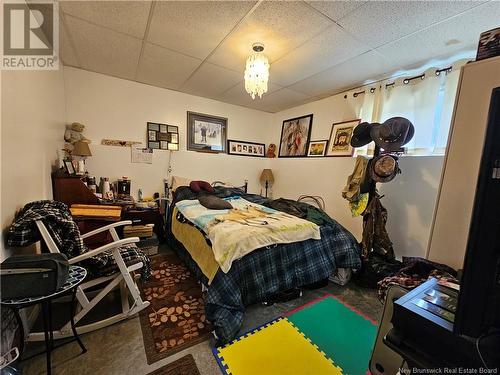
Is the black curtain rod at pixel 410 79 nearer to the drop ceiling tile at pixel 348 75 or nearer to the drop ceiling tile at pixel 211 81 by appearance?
the drop ceiling tile at pixel 348 75

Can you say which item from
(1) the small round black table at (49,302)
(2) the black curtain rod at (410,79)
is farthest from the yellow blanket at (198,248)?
(2) the black curtain rod at (410,79)

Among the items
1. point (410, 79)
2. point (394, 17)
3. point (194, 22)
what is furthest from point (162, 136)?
point (410, 79)

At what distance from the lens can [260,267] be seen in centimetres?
173

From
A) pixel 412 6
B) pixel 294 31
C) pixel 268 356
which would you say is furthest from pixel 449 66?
pixel 268 356

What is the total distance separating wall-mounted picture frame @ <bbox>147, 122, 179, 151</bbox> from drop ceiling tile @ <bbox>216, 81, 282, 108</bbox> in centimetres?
104

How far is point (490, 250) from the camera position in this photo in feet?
1.75

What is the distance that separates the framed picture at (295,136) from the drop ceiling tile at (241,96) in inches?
30.3

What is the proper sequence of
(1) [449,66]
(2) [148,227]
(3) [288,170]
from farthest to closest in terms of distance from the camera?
(3) [288,170], (2) [148,227], (1) [449,66]

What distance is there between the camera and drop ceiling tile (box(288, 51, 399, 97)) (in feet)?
7.52

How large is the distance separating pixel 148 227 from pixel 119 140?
1410mm

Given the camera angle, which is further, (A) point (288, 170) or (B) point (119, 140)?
(A) point (288, 170)

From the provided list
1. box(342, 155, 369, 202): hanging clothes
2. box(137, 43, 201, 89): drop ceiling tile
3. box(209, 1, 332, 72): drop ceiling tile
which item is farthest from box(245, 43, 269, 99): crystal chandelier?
box(342, 155, 369, 202): hanging clothes

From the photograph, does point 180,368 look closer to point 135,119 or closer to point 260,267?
point 260,267

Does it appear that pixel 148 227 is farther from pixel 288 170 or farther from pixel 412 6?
pixel 412 6
